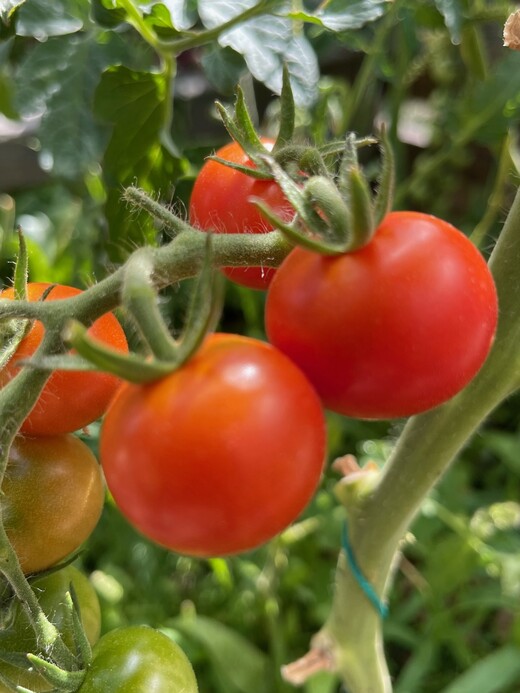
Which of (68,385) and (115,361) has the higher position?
(115,361)

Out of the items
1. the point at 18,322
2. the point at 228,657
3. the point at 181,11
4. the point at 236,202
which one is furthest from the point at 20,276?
the point at 228,657

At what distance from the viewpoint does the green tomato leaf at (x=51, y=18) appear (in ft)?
1.86

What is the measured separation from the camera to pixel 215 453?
0.95 ft

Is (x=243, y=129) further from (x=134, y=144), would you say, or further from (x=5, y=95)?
(x=5, y=95)

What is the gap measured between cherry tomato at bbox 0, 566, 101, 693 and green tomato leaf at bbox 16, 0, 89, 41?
41cm

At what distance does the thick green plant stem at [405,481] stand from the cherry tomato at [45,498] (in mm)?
229

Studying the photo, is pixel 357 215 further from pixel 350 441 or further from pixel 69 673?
pixel 350 441

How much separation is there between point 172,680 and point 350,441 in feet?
3.30

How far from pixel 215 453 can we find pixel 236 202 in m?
0.21

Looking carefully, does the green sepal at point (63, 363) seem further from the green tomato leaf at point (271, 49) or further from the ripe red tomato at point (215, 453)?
the green tomato leaf at point (271, 49)

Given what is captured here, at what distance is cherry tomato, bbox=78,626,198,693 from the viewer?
46cm

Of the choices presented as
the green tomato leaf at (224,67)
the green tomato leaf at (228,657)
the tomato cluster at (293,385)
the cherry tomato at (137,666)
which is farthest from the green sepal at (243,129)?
the green tomato leaf at (228,657)

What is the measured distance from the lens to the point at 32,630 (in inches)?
18.1

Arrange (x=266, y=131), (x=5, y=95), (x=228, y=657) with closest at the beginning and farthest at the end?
(x=5, y=95) → (x=228, y=657) → (x=266, y=131)
